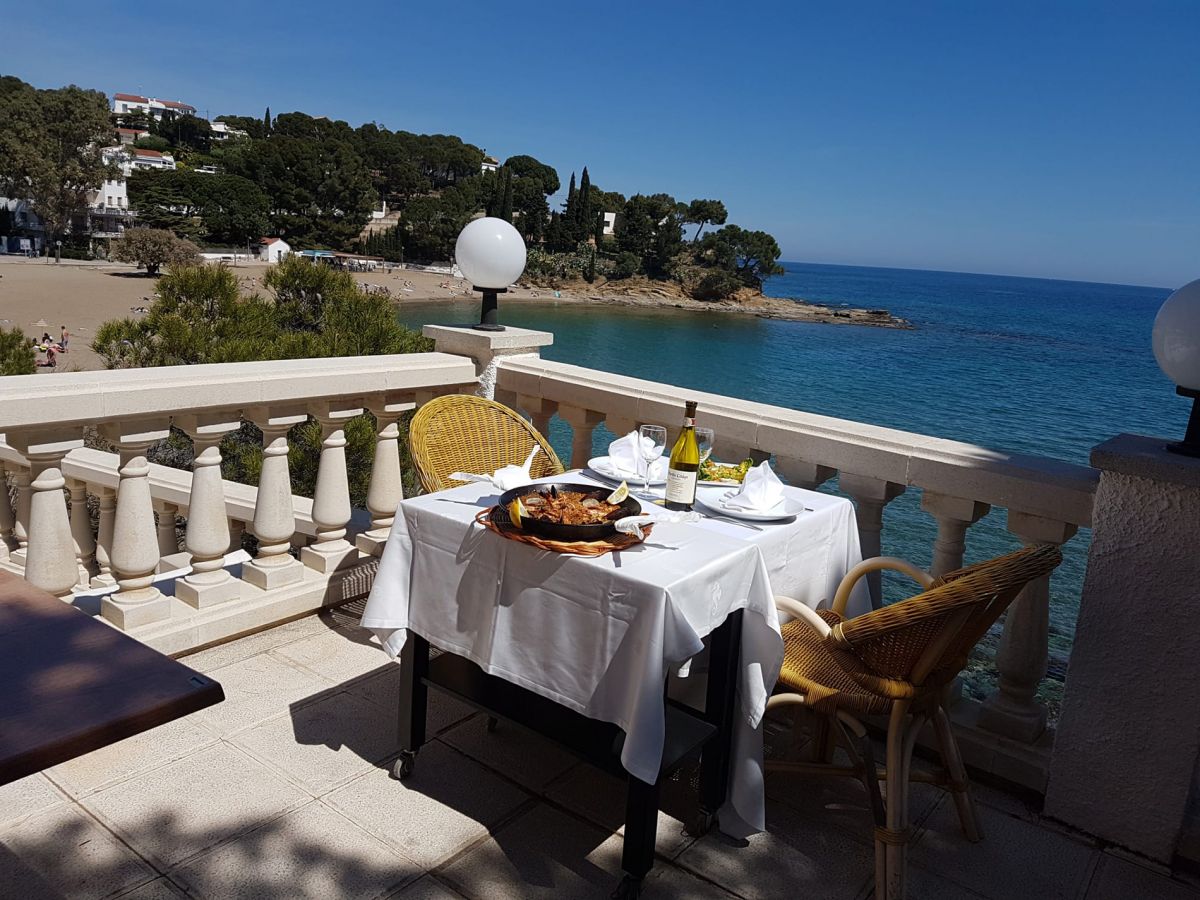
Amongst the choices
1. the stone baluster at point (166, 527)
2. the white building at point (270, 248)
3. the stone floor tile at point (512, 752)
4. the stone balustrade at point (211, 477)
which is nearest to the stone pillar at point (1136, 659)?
the stone floor tile at point (512, 752)

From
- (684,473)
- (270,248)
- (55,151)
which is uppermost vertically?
(55,151)

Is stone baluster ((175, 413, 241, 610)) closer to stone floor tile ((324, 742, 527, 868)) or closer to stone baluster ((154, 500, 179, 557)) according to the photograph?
stone floor tile ((324, 742, 527, 868))

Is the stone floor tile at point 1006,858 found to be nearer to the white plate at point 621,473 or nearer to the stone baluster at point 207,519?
the white plate at point 621,473

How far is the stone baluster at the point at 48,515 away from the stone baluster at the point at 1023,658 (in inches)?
115

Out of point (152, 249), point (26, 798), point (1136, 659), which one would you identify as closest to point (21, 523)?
point (26, 798)

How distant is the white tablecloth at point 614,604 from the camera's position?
1896mm

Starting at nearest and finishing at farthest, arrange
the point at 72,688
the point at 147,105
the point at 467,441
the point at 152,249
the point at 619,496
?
the point at 72,688 < the point at 619,496 < the point at 467,441 < the point at 152,249 < the point at 147,105

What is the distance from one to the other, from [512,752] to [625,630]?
38.8 inches

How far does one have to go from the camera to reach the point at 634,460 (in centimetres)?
268

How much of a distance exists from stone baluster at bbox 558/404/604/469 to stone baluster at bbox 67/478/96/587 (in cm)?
315

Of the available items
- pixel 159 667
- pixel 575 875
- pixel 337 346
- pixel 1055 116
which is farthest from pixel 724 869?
pixel 1055 116

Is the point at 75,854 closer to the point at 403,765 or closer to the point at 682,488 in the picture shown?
the point at 403,765

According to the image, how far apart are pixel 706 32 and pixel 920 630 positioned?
87.4 meters

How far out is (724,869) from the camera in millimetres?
2209
